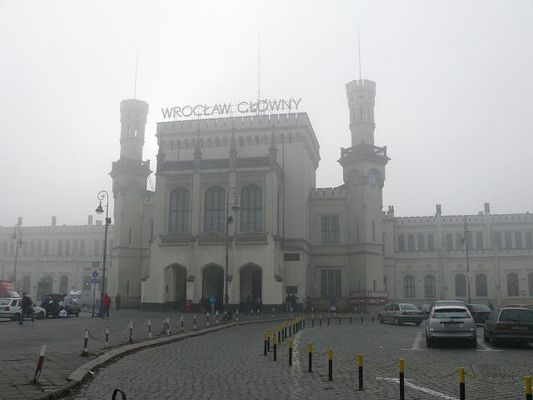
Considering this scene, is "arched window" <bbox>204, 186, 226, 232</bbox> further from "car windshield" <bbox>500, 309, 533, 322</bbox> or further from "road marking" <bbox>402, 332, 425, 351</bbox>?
"car windshield" <bbox>500, 309, 533, 322</bbox>

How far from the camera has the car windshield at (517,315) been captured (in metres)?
20.5

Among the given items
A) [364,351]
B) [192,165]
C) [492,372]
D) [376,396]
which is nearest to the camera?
[376,396]

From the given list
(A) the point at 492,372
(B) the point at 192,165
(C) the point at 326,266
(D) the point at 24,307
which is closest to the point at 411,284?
(C) the point at 326,266

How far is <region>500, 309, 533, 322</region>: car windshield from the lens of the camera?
67.3 ft

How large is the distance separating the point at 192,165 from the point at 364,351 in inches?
1375

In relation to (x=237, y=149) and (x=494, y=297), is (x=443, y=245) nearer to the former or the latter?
(x=494, y=297)

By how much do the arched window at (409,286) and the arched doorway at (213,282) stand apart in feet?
90.6

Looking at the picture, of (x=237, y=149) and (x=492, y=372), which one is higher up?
(x=237, y=149)

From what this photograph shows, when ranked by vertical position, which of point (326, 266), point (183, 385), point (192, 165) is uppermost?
point (192, 165)

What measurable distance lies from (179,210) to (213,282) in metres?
7.44

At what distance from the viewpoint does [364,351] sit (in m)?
19.9

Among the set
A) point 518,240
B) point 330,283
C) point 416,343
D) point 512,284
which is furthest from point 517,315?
point 518,240

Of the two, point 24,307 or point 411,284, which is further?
point 411,284

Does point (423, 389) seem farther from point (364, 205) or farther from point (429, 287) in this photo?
point (429, 287)
